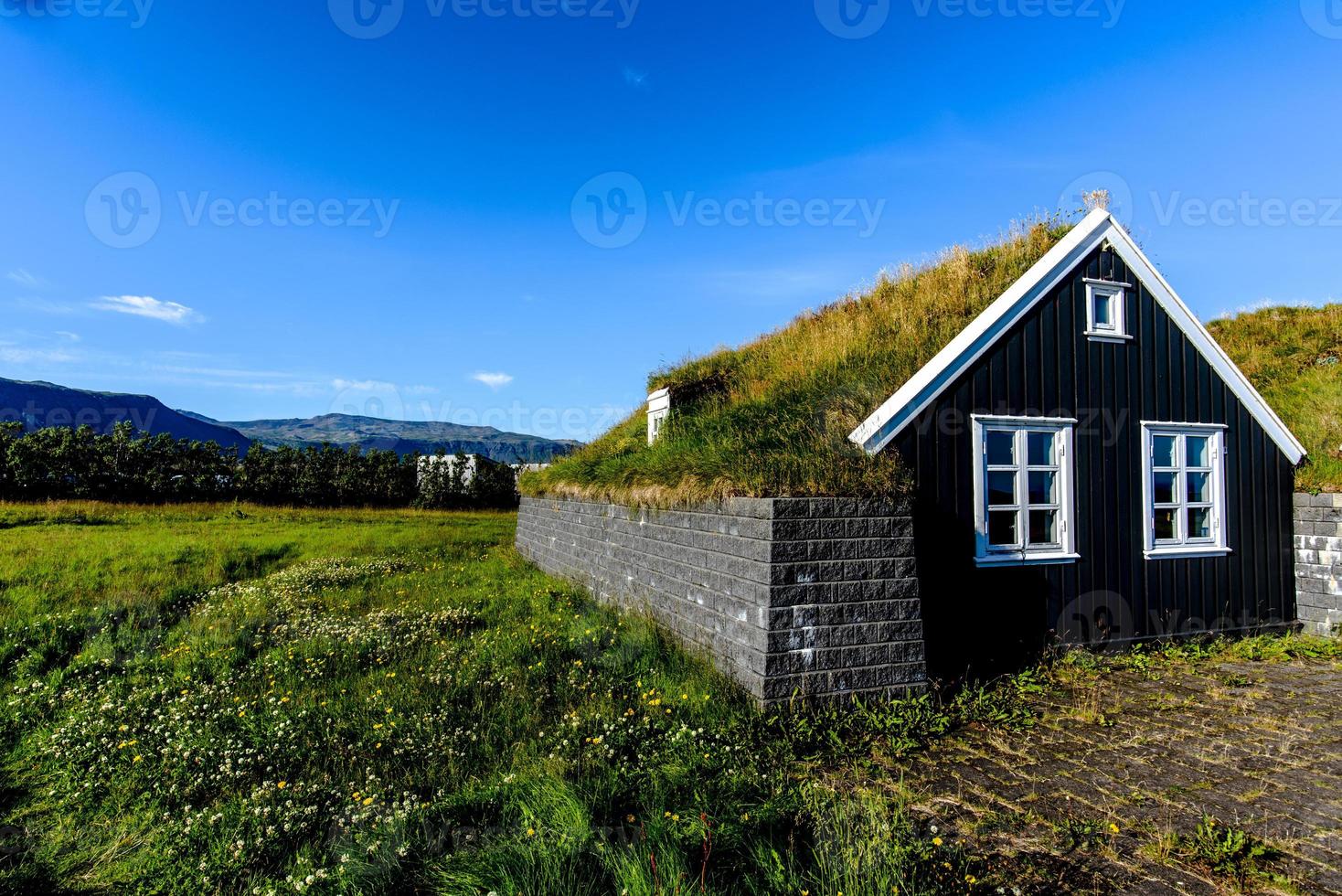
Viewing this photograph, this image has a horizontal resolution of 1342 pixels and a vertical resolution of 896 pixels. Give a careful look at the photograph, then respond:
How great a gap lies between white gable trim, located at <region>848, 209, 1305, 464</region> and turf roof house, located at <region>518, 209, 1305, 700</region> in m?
0.03

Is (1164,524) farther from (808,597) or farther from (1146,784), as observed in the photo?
(808,597)

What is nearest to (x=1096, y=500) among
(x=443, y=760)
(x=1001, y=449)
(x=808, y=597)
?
(x=1001, y=449)

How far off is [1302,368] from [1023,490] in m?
10.5

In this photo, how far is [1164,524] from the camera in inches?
383

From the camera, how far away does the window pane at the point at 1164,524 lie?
966cm

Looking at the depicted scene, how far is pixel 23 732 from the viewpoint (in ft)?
20.6

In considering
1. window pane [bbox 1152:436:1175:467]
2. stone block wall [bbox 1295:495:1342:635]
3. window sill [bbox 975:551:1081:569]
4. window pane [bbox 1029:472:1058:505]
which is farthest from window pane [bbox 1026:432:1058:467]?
stone block wall [bbox 1295:495:1342:635]

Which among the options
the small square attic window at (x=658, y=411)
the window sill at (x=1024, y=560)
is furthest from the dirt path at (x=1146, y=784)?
the small square attic window at (x=658, y=411)

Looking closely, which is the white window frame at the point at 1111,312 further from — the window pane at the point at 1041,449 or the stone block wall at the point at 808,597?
the stone block wall at the point at 808,597

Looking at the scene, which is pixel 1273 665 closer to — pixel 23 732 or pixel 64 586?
pixel 23 732

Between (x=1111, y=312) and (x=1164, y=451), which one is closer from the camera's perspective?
(x=1111, y=312)

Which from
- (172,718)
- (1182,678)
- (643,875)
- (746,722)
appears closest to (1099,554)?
(1182,678)

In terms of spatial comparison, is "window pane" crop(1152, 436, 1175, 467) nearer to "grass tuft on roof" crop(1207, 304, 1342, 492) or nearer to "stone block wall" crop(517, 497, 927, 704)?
"grass tuft on roof" crop(1207, 304, 1342, 492)

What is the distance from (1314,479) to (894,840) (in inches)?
432
